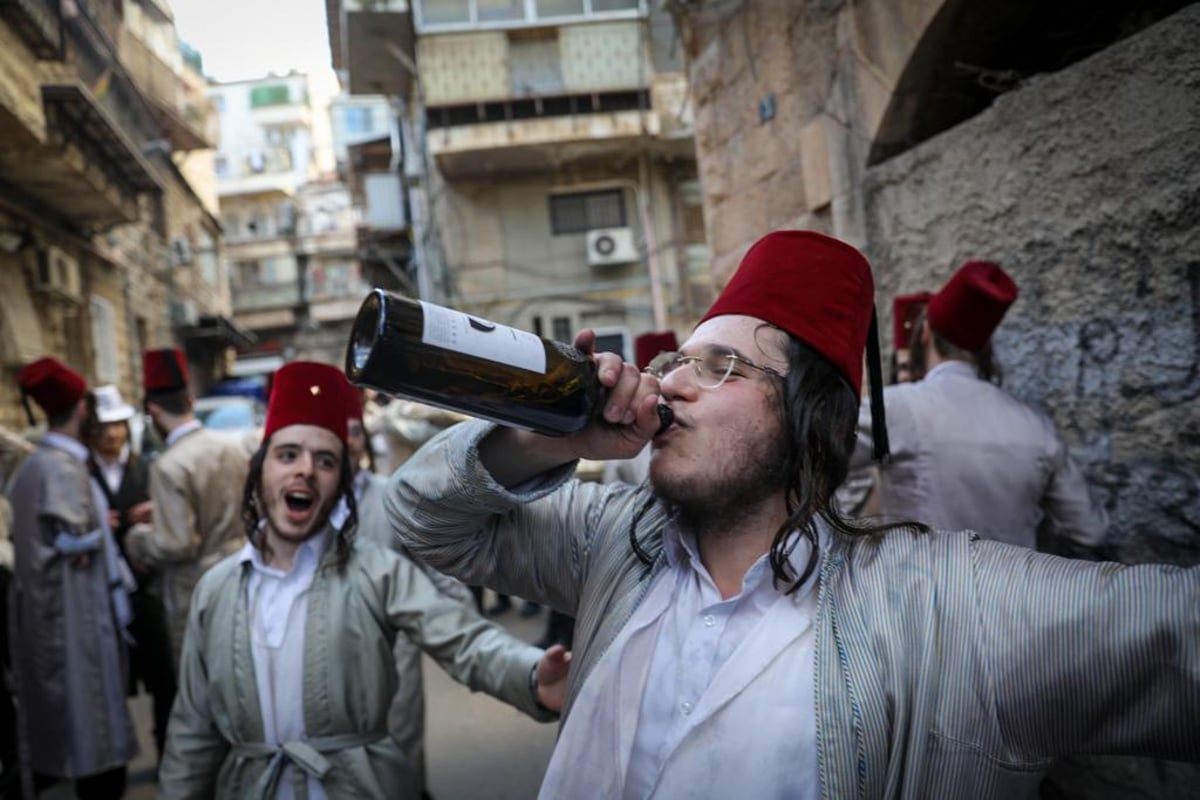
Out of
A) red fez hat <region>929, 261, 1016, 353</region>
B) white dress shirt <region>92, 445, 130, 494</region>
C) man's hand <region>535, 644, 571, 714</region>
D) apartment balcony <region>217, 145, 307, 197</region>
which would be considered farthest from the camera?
apartment balcony <region>217, 145, 307, 197</region>

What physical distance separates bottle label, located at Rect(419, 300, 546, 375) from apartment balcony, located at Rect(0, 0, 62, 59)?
868 centimetres

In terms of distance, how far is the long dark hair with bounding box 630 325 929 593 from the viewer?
1512mm

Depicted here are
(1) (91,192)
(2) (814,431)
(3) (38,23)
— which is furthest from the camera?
(1) (91,192)

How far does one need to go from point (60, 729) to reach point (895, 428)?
363 centimetres

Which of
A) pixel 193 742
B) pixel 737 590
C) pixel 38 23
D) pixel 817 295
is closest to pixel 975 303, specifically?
pixel 817 295

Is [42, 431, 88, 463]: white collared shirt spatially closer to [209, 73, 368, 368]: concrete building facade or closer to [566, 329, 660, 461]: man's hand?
[566, 329, 660, 461]: man's hand

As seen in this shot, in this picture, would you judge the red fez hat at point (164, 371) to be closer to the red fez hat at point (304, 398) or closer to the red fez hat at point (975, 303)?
the red fez hat at point (304, 398)

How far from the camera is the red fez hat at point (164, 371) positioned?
4160 millimetres

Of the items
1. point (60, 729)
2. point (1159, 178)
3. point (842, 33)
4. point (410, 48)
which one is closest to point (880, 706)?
point (1159, 178)

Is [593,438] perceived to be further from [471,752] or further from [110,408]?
[110,408]

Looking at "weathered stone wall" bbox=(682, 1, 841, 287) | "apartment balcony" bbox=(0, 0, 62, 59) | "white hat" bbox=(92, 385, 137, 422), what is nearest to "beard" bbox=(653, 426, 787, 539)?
"weathered stone wall" bbox=(682, 1, 841, 287)

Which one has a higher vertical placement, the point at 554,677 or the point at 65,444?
the point at 65,444

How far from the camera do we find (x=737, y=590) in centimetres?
147

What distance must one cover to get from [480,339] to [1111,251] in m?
2.03
